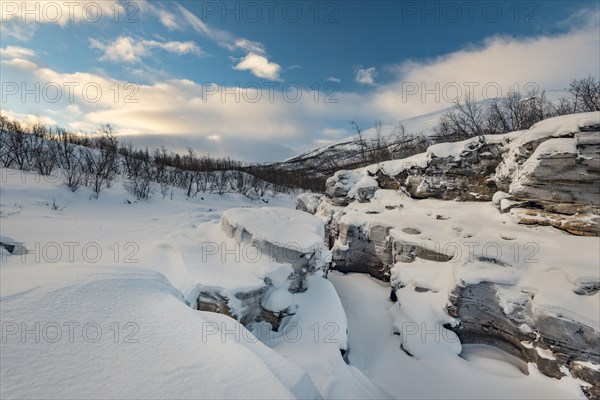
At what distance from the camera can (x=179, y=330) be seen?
239 cm

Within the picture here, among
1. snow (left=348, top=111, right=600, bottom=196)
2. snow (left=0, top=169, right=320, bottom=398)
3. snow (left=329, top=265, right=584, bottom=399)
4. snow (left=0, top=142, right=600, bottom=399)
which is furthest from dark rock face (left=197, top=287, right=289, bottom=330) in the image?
snow (left=348, top=111, right=600, bottom=196)

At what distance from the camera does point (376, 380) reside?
6.56m

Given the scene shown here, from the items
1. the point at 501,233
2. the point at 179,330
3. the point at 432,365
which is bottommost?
the point at 432,365

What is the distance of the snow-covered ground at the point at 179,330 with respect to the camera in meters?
1.87

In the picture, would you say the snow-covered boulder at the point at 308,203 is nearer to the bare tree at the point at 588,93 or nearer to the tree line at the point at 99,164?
the tree line at the point at 99,164

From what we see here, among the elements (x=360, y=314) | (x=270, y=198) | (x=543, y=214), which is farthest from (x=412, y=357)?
(x=270, y=198)

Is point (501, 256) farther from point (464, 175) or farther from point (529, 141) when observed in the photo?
point (464, 175)

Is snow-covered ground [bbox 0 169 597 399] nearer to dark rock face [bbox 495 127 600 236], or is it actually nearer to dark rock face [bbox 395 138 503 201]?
dark rock face [bbox 495 127 600 236]

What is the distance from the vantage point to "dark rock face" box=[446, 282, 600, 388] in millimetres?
5965

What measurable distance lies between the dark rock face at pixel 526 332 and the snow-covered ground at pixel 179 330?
0.33m

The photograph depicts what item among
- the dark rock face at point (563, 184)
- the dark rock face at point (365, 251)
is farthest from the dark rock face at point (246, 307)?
the dark rock face at point (563, 184)

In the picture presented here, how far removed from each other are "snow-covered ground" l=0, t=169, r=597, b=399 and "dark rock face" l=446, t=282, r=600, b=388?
33 cm

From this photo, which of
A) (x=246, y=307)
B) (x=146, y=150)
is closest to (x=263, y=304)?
(x=246, y=307)

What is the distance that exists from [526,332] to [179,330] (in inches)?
333
